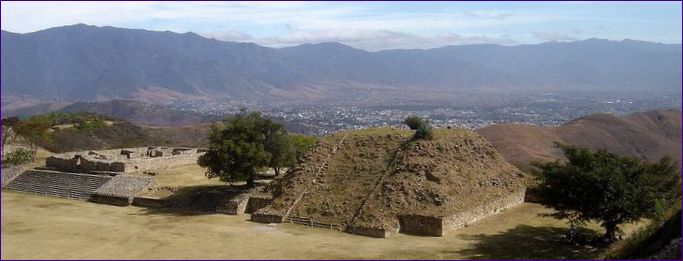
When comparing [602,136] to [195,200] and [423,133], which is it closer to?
[423,133]

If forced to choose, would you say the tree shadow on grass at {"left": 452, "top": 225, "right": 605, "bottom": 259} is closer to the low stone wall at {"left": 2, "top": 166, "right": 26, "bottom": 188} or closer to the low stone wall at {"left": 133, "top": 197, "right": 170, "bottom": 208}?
the low stone wall at {"left": 133, "top": 197, "right": 170, "bottom": 208}

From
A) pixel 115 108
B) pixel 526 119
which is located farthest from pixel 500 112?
pixel 115 108

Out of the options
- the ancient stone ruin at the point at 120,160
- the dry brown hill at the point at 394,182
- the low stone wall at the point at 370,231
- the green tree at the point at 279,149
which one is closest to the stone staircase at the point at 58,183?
the ancient stone ruin at the point at 120,160

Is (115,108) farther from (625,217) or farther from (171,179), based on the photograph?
(625,217)

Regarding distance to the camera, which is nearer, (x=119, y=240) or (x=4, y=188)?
(x=119, y=240)

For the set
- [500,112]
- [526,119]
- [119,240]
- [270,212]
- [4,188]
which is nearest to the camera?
[119,240]

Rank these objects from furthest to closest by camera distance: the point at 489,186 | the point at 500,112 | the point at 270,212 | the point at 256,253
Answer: the point at 500,112 → the point at 489,186 → the point at 270,212 → the point at 256,253

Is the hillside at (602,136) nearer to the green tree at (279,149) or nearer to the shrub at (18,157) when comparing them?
the green tree at (279,149)
